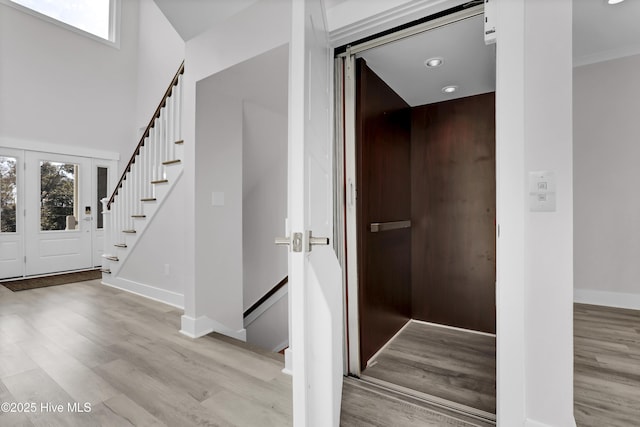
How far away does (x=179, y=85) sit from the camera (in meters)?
3.04

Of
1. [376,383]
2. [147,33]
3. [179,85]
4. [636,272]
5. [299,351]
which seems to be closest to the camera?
[299,351]

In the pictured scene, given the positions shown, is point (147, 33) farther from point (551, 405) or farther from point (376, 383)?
point (551, 405)

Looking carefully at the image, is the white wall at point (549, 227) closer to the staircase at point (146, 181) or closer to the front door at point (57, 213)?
the staircase at point (146, 181)

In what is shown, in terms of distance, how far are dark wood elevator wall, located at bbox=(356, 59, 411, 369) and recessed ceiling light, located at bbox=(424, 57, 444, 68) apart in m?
0.34

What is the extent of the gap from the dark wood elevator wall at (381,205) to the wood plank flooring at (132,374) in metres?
0.73

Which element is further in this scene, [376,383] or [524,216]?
[376,383]

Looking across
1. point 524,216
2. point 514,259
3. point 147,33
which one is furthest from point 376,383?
point 147,33

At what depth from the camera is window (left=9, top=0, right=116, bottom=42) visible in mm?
4977

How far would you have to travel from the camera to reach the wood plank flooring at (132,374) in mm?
1511

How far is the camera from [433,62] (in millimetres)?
2109

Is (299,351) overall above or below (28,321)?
above

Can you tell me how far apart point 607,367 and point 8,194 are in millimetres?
6992

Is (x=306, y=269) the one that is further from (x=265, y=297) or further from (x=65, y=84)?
(x=65, y=84)

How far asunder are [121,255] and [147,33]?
451 cm
